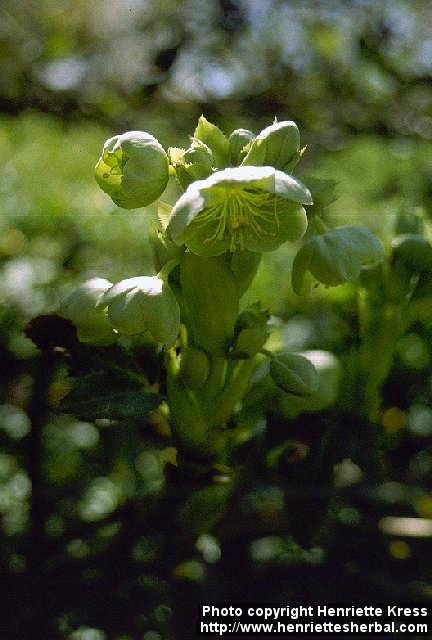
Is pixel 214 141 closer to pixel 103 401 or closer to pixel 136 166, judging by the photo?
pixel 136 166

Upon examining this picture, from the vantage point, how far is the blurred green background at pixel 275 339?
984 mm

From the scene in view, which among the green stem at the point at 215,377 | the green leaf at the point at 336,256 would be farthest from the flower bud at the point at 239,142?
the green stem at the point at 215,377

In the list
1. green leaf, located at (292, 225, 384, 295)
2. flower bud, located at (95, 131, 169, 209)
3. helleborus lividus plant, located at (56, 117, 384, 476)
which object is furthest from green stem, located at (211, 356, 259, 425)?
flower bud, located at (95, 131, 169, 209)

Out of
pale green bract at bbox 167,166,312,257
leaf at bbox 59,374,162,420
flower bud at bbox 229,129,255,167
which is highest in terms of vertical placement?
flower bud at bbox 229,129,255,167

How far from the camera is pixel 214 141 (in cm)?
79

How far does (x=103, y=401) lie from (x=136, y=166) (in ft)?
0.88

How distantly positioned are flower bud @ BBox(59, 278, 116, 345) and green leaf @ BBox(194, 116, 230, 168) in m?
0.18

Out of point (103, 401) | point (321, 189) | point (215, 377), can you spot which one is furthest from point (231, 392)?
point (321, 189)

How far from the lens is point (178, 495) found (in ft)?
2.97

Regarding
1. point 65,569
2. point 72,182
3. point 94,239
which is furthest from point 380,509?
point 72,182

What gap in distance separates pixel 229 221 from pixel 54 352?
330 mm

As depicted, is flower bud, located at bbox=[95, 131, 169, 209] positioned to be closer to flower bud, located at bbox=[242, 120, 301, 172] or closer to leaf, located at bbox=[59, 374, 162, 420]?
flower bud, located at bbox=[242, 120, 301, 172]

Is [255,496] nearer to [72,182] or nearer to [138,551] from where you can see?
[138,551]

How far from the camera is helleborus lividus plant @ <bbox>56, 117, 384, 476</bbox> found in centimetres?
73
